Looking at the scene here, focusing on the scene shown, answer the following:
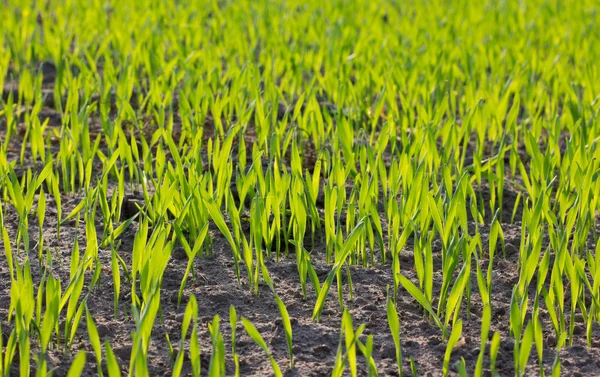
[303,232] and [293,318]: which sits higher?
[303,232]

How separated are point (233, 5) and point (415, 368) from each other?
11.4 ft

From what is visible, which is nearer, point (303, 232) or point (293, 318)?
point (293, 318)

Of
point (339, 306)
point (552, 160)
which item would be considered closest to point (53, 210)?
point (339, 306)

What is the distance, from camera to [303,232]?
82.8 inches

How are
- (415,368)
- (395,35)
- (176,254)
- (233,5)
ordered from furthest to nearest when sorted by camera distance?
1. (233,5)
2. (395,35)
3. (176,254)
4. (415,368)

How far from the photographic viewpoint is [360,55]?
12.2ft

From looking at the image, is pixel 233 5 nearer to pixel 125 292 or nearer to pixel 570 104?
pixel 570 104

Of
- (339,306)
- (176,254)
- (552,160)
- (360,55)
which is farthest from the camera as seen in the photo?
(360,55)

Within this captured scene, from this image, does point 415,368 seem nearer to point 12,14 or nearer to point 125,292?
point 125,292

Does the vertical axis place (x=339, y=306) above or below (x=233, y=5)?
below

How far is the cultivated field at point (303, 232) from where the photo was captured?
176 cm

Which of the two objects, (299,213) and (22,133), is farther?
(22,133)

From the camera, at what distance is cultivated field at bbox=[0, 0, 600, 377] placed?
5.77 ft

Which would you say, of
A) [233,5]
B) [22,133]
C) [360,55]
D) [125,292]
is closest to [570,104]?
[360,55]
